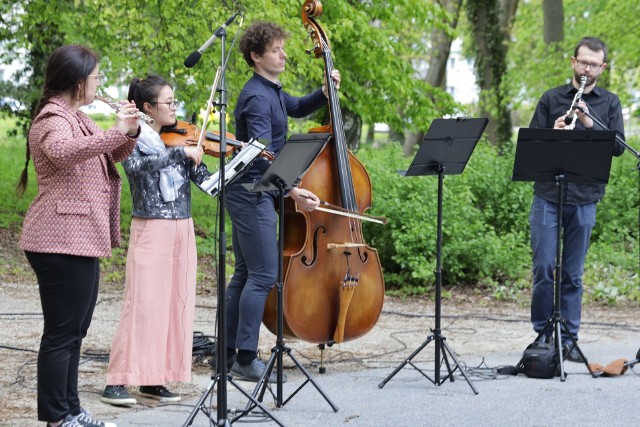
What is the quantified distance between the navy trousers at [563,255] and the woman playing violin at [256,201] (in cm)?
198

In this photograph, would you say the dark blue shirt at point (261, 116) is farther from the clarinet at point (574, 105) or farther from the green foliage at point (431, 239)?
the green foliage at point (431, 239)

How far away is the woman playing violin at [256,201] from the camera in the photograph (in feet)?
19.2

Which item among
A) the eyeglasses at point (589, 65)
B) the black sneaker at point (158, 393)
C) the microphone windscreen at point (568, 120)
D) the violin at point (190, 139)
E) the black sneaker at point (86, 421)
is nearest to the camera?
the black sneaker at point (86, 421)

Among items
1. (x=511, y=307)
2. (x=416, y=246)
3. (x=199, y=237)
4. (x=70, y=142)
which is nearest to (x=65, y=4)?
(x=199, y=237)

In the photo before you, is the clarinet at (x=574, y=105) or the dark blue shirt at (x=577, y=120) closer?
the clarinet at (x=574, y=105)

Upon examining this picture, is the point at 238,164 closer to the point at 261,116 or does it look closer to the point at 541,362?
the point at 261,116

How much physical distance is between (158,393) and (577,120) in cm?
345

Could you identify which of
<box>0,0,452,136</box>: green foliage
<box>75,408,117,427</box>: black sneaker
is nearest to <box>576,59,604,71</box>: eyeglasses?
<box>0,0,452,136</box>: green foliage

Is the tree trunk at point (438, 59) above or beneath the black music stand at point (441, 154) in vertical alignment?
above

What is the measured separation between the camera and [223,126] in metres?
4.29

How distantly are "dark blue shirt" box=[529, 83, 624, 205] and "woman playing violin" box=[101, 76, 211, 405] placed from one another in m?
2.67

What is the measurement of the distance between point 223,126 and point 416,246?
620 centimetres

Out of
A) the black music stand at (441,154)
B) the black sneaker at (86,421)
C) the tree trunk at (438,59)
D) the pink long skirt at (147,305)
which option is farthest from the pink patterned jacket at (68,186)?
the tree trunk at (438,59)

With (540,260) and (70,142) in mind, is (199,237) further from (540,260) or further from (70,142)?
(70,142)
